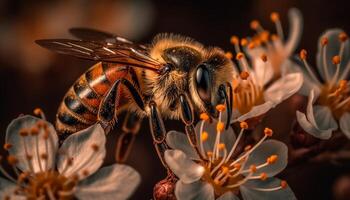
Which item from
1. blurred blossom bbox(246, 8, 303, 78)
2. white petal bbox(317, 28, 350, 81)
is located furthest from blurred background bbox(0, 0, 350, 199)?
white petal bbox(317, 28, 350, 81)

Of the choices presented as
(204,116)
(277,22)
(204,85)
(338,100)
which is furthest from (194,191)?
(277,22)

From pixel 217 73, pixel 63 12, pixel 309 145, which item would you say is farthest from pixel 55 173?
pixel 63 12

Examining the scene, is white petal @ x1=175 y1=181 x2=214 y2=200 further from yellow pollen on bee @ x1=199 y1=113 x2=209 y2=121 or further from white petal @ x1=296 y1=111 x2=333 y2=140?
white petal @ x1=296 y1=111 x2=333 y2=140

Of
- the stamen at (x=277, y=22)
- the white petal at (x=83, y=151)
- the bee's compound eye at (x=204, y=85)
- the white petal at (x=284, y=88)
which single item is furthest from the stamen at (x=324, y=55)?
the white petal at (x=83, y=151)

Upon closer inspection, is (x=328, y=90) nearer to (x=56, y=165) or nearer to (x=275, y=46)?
(x=275, y=46)

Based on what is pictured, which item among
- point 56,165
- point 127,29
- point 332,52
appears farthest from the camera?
point 127,29

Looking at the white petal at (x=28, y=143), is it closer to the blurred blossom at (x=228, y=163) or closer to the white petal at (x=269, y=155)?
the blurred blossom at (x=228, y=163)
